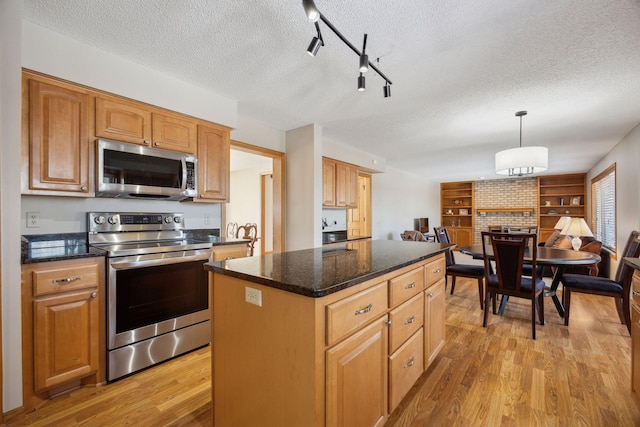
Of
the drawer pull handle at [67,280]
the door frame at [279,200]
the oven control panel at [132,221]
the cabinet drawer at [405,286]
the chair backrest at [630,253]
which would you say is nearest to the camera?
the cabinet drawer at [405,286]

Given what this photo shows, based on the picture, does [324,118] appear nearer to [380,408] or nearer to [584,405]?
[380,408]

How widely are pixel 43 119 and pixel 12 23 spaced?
54 centimetres

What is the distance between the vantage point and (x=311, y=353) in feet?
3.43

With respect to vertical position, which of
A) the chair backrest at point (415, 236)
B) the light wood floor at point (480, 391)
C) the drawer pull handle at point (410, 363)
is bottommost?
the light wood floor at point (480, 391)

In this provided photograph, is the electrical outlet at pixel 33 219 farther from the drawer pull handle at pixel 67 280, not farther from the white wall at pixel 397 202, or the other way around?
the white wall at pixel 397 202

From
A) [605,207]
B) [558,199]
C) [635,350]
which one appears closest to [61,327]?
[635,350]

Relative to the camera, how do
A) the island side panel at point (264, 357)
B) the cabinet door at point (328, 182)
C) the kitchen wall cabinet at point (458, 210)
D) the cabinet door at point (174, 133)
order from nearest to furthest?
the island side panel at point (264, 357) < the cabinet door at point (174, 133) < the cabinet door at point (328, 182) < the kitchen wall cabinet at point (458, 210)

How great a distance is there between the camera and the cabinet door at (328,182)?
4.24 metres

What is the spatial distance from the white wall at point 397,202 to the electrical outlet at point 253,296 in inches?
198

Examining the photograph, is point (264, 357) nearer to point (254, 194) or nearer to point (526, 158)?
point (526, 158)

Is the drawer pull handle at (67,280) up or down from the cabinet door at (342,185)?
down

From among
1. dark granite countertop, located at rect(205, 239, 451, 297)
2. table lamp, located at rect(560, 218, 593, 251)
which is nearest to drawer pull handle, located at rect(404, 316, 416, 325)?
dark granite countertop, located at rect(205, 239, 451, 297)

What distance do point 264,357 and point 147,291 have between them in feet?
4.69

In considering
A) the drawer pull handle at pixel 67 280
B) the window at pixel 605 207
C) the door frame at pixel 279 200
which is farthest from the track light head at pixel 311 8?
the window at pixel 605 207
